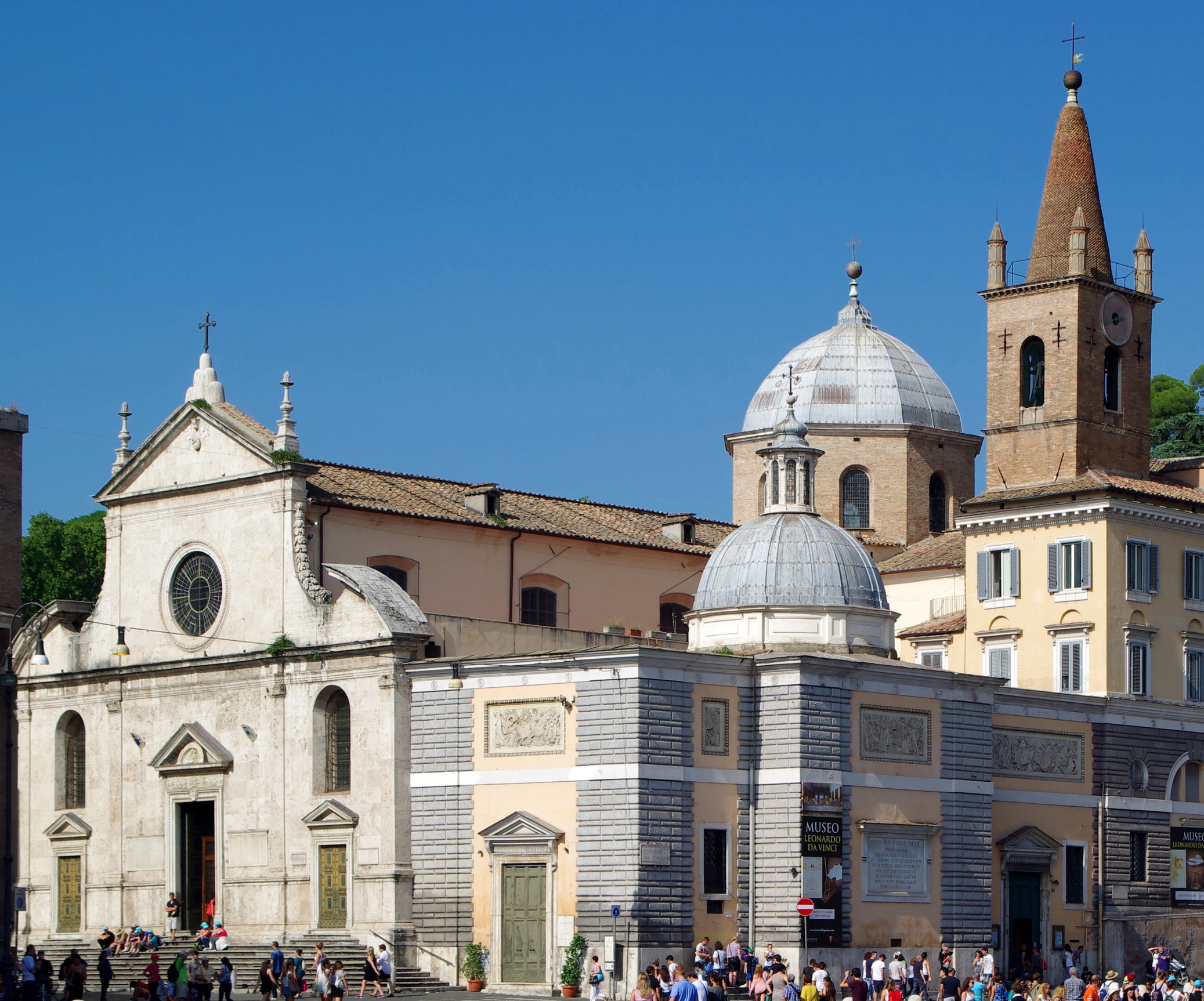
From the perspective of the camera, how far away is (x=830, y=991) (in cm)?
4344

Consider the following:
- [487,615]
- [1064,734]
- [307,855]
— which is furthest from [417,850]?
[1064,734]

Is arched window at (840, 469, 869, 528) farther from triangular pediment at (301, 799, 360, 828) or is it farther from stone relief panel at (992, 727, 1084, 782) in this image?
triangular pediment at (301, 799, 360, 828)

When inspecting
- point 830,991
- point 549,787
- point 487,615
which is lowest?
point 830,991

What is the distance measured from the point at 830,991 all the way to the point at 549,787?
23.7ft

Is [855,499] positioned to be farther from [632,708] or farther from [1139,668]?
[632,708]

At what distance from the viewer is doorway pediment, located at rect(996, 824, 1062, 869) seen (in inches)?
2023

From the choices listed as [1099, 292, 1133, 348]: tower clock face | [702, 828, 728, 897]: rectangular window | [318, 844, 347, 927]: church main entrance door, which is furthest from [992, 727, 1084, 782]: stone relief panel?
[318, 844, 347, 927]: church main entrance door

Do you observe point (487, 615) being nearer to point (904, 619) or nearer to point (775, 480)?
point (775, 480)

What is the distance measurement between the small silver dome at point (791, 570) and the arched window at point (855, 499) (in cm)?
1507

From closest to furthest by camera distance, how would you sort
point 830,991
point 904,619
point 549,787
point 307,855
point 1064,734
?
point 830,991, point 549,787, point 307,855, point 1064,734, point 904,619

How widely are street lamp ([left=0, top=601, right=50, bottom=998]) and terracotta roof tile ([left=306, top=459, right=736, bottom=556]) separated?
7685 millimetres

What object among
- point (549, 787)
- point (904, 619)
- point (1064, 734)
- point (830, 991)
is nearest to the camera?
point (830, 991)

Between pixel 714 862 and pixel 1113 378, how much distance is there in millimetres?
20069

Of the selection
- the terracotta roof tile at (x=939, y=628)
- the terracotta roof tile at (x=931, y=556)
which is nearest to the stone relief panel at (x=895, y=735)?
the terracotta roof tile at (x=939, y=628)
